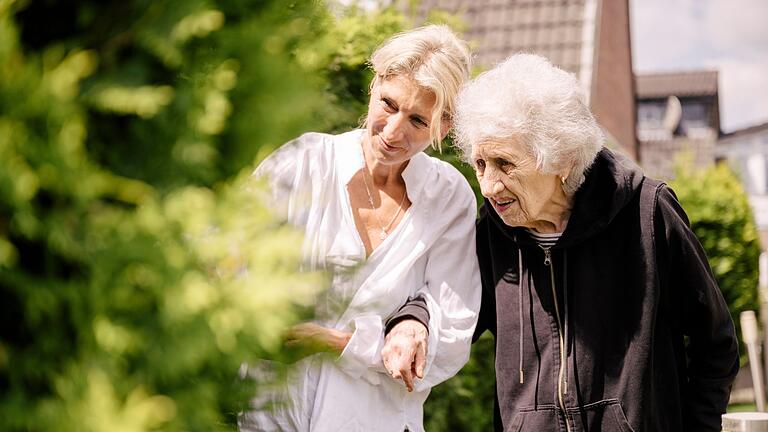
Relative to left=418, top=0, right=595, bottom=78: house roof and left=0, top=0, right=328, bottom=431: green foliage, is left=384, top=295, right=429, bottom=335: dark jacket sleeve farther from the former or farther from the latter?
left=418, top=0, right=595, bottom=78: house roof


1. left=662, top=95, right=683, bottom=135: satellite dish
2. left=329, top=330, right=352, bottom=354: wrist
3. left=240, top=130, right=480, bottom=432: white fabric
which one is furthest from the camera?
left=662, top=95, right=683, bottom=135: satellite dish

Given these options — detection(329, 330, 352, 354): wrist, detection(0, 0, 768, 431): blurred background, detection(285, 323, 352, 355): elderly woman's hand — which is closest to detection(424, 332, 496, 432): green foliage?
detection(329, 330, 352, 354): wrist

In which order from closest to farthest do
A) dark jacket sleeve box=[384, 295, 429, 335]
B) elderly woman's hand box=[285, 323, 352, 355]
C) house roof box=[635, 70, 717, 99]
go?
elderly woman's hand box=[285, 323, 352, 355] < dark jacket sleeve box=[384, 295, 429, 335] < house roof box=[635, 70, 717, 99]

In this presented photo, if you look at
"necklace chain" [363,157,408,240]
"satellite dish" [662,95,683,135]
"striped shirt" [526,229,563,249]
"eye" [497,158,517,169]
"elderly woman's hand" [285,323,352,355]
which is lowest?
"elderly woman's hand" [285,323,352,355]

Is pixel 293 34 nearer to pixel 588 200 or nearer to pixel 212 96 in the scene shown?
pixel 212 96

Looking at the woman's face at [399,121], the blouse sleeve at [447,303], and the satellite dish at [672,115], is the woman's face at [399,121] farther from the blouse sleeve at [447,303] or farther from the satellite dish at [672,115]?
the satellite dish at [672,115]

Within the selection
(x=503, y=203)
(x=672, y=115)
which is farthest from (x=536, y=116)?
(x=672, y=115)

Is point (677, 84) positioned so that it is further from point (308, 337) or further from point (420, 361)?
point (308, 337)

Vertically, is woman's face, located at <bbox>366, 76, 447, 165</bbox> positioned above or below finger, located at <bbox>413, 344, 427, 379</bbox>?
above

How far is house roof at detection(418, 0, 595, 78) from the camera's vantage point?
1484cm

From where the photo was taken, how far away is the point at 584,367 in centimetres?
288

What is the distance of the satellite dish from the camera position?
44.0 meters

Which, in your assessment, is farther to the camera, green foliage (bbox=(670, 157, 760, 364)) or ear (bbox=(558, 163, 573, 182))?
green foliage (bbox=(670, 157, 760, 364))

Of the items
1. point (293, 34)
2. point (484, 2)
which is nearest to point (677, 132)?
point (484, 2)
